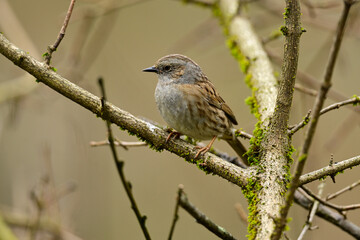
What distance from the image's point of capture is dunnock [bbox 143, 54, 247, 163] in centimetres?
388

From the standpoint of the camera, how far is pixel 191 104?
13.0 feet

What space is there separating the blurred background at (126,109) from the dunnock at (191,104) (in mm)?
679

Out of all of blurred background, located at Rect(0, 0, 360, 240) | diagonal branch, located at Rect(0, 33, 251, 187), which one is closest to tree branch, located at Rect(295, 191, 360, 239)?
diagonal branch, located at Rect(0, 33, 251, 187)

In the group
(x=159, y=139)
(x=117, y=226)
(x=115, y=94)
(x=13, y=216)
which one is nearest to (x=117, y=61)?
(x=115, y=94)

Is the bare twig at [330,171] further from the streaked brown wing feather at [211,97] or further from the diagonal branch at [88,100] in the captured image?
the streaked brown wing feather at [211,97]

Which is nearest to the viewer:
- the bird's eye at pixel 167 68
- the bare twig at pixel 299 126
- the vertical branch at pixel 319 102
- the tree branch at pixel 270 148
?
the vertical branch at pixel 319 102

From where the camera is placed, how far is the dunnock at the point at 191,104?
12.7 feet

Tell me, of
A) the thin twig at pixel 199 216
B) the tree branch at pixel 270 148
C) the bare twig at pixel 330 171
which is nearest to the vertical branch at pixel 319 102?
the tree branch at pixel 270 148

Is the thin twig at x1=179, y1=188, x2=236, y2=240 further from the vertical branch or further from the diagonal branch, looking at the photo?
the diagonal branch

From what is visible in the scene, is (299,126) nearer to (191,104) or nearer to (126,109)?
(191,104)

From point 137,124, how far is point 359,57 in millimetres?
6349

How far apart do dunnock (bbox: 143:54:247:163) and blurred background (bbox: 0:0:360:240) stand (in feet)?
2.23

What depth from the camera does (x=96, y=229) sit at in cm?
639

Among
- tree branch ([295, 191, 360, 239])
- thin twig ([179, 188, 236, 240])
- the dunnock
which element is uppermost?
the dunnock
